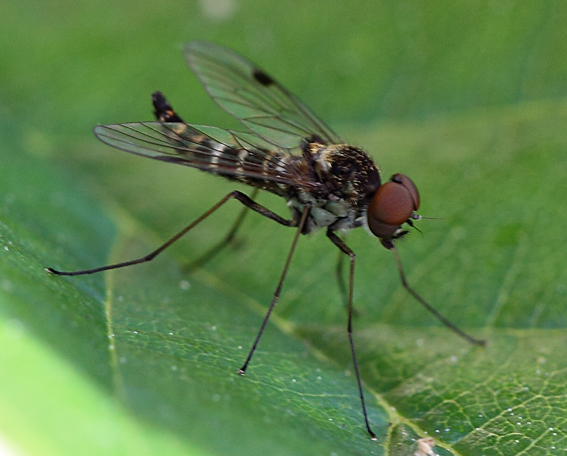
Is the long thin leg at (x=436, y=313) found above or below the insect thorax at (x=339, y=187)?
below

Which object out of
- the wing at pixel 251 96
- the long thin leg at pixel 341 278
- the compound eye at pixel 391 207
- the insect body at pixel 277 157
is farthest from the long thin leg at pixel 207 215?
the wing at pixel 251 96

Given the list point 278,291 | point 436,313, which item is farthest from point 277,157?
point 436,313

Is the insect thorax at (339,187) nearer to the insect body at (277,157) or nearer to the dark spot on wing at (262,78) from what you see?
the insect body at (277,157)

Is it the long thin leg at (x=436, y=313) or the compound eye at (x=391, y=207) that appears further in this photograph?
the compound eye at (x=391, y=207)

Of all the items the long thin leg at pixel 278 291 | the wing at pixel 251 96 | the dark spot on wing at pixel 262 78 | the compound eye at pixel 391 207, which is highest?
the dark spot on wing at pixel 262 78

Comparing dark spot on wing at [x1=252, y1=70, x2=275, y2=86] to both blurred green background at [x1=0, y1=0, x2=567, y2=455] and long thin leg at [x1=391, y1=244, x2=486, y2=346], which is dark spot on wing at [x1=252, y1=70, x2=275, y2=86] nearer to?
blurred green background at [x1=0, y1=0, x2=567, y2=455]

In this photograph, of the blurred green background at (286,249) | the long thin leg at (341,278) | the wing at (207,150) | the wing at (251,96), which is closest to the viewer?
the blurred green background at (286,249)

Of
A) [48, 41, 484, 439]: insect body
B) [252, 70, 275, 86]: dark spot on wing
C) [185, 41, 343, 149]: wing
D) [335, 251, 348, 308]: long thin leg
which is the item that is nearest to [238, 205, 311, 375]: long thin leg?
[48, 41, 484, 439]: insect body
